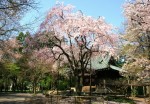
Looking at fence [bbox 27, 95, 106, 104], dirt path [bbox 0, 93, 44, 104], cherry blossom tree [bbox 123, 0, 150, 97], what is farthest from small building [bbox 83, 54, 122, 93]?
fence [bbox 27, 95, 106, 104]

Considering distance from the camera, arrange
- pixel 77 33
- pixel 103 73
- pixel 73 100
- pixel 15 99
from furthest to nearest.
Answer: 1. pixel 103 73
2. pixel 15 99
3. pixel 77 33
4. pixel 73 100

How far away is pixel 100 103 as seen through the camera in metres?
22.2

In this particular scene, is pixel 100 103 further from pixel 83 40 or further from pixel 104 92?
pixel 104 92

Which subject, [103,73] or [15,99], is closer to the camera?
[15,99]

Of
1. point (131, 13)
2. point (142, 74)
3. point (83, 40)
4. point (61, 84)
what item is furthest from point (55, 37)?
point (61, 84)

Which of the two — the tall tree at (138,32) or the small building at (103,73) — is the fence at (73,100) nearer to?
the tall tree at (138,32)

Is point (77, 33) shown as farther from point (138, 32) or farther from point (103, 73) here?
point (103, 73)

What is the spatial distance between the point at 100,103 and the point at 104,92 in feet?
46.7

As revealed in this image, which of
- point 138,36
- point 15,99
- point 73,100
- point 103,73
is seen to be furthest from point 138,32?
point 15,99

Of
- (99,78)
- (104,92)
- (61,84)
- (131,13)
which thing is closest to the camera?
(131,13)

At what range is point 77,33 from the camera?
2838 cm

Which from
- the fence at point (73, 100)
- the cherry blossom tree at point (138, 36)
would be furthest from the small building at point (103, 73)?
the fence at point (73, 100)

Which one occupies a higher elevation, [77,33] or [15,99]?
[77,33]

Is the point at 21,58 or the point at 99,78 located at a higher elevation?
the point at 21,58
